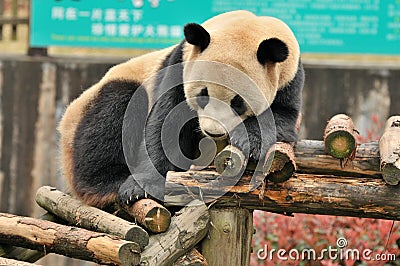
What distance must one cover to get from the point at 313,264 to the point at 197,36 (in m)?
2.71

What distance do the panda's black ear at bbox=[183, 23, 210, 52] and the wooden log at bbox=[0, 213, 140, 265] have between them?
5.00ft

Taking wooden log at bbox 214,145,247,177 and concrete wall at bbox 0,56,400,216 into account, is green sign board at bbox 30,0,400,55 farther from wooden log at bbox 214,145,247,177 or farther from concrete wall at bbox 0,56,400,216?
wooden log at bbox 214,145,247,177

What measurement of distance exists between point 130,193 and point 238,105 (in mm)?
990

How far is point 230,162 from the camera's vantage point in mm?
4520

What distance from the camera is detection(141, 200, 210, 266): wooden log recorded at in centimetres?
438

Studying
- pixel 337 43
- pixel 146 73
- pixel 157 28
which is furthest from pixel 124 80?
pixel 337 43

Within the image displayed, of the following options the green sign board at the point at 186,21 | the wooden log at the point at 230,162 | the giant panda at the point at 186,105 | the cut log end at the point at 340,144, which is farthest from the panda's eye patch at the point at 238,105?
the green sign board at the point at 186,21

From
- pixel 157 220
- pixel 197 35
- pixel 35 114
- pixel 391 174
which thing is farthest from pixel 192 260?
pixel 35 114

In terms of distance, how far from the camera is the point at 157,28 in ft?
30.0

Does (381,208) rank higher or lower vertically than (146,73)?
lower

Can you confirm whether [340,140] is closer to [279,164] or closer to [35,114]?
[279,164]

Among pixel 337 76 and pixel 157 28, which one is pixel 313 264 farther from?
pixel 157 28

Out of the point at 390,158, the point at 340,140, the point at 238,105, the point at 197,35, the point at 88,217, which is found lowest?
the point at 88,217

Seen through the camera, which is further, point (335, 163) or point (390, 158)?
point (335, 163)
